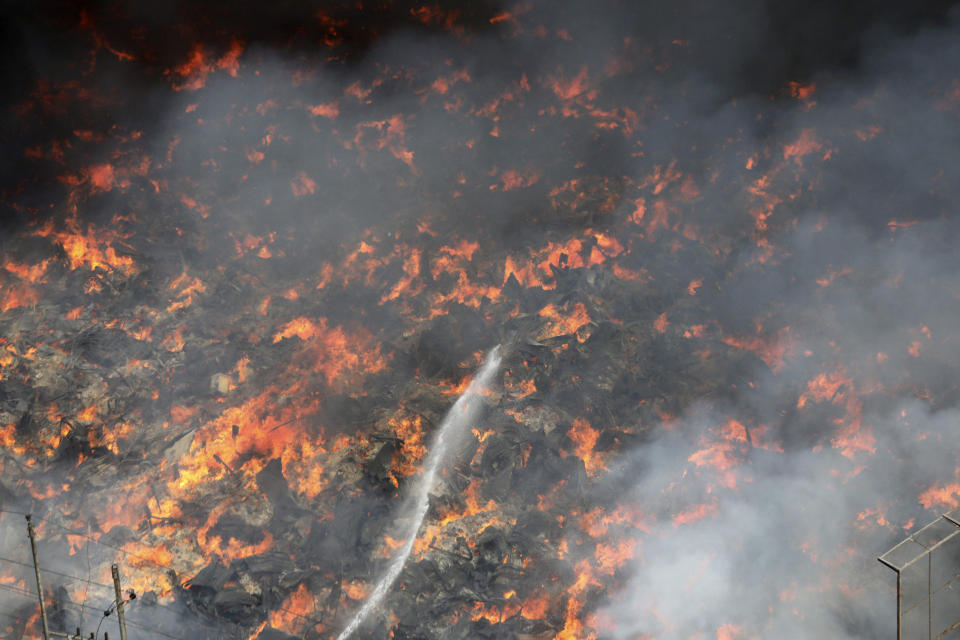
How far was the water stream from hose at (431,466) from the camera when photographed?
19.8 meters

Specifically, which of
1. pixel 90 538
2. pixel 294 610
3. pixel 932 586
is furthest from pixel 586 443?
pixel 90 538

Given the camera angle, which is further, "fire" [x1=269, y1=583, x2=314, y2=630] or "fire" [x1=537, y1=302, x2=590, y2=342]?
"fire" [x1=537, y1=302, x2=590, y2=342]

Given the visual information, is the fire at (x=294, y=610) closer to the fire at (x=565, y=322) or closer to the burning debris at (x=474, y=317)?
the burning debris at (x=474, y=317)

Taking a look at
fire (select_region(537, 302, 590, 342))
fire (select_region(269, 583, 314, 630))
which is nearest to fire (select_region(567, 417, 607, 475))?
fire (select_region(537, 302, 590, 342))

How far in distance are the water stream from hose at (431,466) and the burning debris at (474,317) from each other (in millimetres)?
133

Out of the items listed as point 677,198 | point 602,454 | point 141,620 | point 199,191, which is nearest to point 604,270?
point 677,198

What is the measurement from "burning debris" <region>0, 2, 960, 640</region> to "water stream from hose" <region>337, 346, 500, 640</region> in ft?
0.44

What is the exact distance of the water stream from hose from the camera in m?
19.8

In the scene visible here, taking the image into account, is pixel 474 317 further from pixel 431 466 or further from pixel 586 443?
pixel 586 443

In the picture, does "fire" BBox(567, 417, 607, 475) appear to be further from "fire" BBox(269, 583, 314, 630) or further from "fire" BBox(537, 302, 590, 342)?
"fire" BBox(269, 583, 314, 630)

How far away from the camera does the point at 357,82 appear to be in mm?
29297

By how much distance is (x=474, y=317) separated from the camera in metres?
26.2

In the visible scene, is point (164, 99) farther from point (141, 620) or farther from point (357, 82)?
point (141, 620)

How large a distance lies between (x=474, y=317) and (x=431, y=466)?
20.8ft
